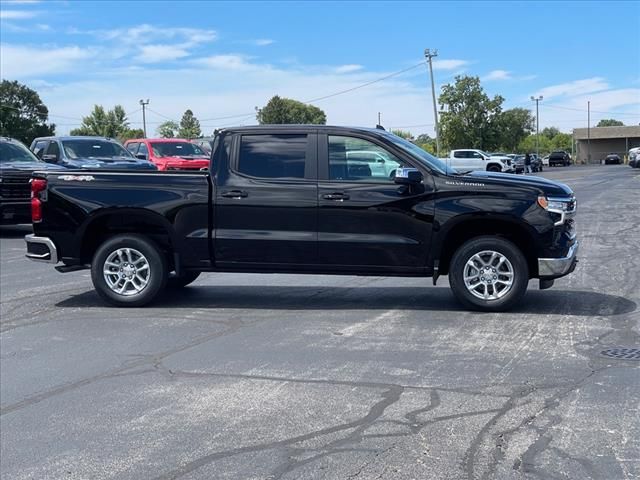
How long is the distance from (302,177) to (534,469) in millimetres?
4891

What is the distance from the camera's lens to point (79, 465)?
15.0 feet

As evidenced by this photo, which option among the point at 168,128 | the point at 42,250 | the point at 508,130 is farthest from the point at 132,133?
the point at 42,250

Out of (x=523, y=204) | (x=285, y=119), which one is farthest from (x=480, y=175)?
(x=285, y=119)

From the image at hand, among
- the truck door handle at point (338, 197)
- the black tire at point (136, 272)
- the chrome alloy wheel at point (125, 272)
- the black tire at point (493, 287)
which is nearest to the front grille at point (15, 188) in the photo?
the black tire at point (136, 272)

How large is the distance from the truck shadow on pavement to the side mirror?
1.49 m

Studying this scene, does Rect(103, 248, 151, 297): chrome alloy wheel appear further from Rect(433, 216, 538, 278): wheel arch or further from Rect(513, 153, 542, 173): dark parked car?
Rect(513, 153, 542, 173): dark parked car

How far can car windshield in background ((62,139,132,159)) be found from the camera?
751 inches

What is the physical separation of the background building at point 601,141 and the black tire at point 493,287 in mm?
98952

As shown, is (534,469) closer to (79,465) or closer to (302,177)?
(79,465)

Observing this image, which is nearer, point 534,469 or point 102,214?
point 534,469

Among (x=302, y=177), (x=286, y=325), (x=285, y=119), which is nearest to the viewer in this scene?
(x=286, y=325)

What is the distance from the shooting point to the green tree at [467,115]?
232ft

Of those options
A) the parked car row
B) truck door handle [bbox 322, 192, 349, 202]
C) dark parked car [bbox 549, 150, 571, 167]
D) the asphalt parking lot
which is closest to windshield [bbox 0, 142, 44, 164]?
the parked car row

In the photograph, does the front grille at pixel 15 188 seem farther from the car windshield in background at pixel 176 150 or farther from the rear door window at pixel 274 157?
the rear door window at pixel 274 157
